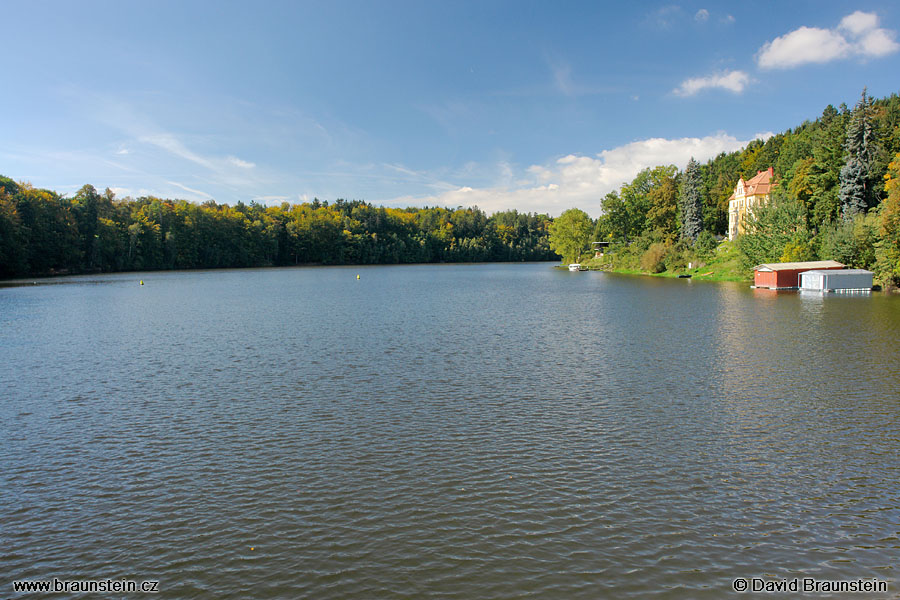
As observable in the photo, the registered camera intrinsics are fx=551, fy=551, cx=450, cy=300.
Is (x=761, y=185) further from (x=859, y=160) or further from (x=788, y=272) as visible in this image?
(x=788, y=272)

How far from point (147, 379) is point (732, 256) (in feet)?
272

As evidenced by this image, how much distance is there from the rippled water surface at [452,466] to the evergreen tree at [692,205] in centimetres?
6726

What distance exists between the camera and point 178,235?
14012cm

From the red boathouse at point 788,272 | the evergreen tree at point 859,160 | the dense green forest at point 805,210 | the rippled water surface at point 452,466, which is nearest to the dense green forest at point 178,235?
the rippled water surface at point 452,466

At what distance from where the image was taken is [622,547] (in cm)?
923

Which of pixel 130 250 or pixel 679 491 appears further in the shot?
pixel 130 250

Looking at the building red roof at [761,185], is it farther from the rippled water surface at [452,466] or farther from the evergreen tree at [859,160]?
the rippled water surface at [452,466]

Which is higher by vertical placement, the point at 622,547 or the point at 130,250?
the point at 130,250

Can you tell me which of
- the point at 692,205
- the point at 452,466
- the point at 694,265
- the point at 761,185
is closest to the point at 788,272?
the point at 694,265

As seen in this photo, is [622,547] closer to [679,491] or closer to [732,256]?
[679,491]

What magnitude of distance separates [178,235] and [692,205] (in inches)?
4712

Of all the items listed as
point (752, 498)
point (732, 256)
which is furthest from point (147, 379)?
point (732, 256)

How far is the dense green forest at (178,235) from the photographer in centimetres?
10025

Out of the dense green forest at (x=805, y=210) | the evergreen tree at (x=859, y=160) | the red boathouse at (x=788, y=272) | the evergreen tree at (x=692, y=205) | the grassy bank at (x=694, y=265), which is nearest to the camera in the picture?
the dense green forest at (x=805, y=210)
